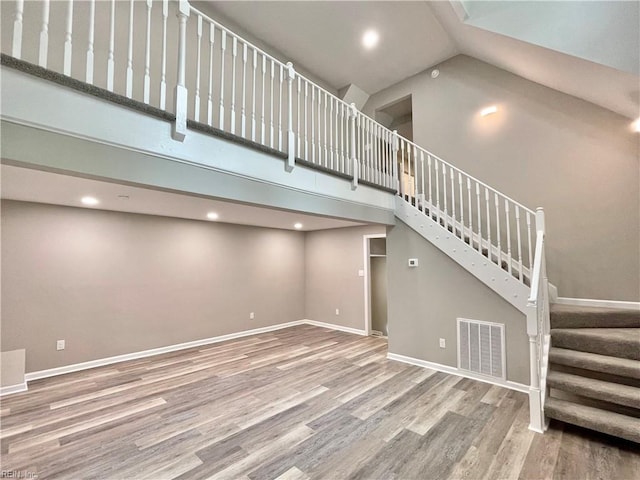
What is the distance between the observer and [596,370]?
268cm

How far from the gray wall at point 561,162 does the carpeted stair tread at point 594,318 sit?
746 millimetres

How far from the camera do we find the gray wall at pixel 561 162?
3.62 metres

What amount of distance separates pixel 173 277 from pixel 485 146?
5.78m

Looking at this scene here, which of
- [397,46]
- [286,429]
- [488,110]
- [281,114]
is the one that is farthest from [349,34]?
[286,429]

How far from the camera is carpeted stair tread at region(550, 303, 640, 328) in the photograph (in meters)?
3.06

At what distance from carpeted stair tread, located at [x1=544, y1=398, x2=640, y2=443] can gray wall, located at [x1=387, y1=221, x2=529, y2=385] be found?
0.81 meters

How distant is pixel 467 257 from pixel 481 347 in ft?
3.82

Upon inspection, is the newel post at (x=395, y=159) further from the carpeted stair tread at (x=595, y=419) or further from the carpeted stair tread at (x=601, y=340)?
the carpeted stair tread at (x=595, y=419)

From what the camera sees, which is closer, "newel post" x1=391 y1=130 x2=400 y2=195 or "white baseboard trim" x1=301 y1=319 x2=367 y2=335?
"newel post" x1=391 y1=130 x2=400 y2=195

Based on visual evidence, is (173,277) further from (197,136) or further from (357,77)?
(357,77)

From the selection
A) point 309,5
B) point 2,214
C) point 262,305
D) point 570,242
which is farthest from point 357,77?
point 2,214

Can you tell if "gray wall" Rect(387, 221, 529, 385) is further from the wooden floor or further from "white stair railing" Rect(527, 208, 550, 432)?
"white stair railing" Rect(527, 208, 550, 432)

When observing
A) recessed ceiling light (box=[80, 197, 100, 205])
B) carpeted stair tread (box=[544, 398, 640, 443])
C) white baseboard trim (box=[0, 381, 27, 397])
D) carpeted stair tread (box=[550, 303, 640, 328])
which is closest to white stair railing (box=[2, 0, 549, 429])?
carpeted stair tread (box=[544, 398, 640, 443])

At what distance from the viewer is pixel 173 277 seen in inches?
198
